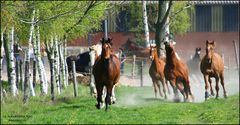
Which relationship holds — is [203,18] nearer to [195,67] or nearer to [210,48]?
[195,67]

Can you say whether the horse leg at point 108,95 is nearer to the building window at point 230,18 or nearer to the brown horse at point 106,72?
the brown horse at point 106,72

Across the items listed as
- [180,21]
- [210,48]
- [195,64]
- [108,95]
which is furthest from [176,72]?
[180,21]

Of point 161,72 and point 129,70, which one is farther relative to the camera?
point 129,70

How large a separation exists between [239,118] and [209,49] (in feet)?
10.8

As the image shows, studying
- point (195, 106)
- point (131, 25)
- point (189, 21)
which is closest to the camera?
point (195, 106)

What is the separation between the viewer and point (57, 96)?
2638 centimetres

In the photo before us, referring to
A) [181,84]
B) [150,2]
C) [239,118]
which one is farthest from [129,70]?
[239,118]

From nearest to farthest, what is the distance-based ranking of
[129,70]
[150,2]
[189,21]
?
[129,70] → [150,2] → [189,21]

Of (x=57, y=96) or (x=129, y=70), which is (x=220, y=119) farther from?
(x=129, y=70)

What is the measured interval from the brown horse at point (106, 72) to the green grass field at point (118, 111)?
26.5 feet

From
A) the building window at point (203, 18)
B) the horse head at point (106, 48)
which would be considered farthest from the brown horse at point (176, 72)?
the building window at point (203, 18)

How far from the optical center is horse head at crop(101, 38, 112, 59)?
41.8ft

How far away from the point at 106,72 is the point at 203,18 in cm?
5099

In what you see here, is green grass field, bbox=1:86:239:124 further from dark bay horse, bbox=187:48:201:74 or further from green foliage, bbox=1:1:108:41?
dark bay horse, bbox=187:48:201:74
